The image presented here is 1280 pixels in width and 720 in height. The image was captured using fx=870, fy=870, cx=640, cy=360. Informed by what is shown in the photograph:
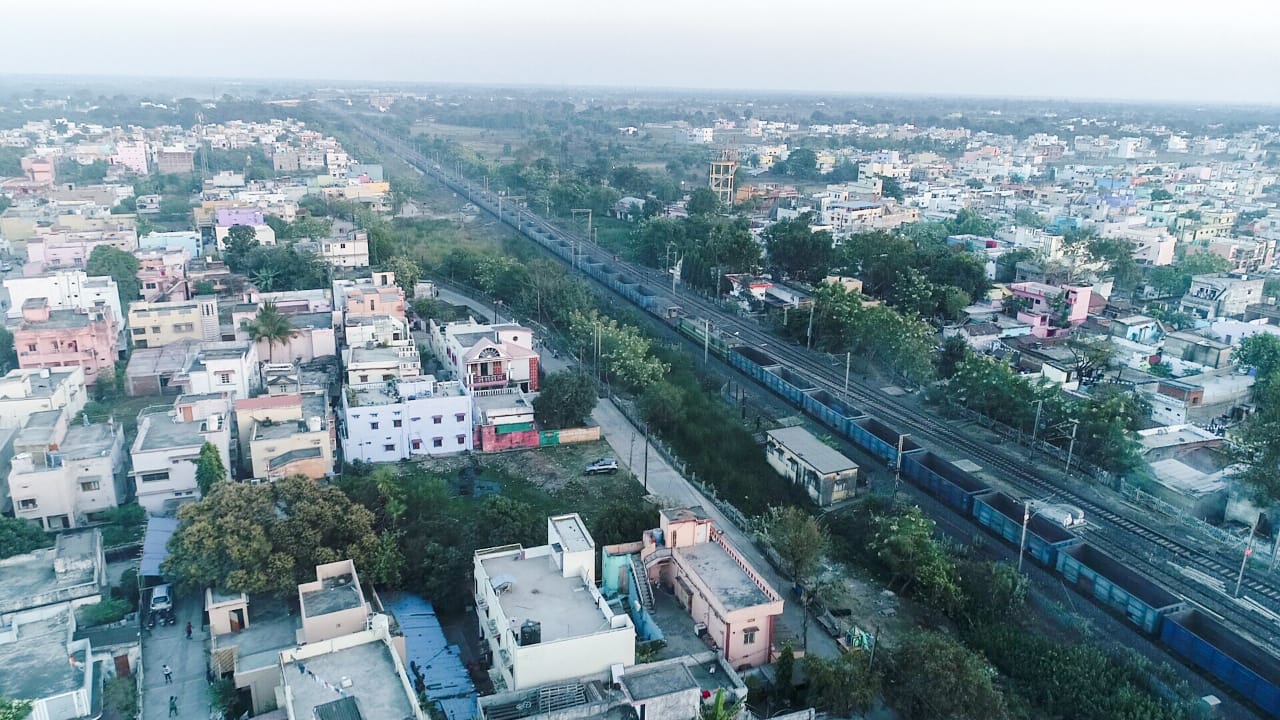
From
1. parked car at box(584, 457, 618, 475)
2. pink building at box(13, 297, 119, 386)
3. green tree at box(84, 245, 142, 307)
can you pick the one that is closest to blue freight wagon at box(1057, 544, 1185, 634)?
parked car at box(584, 457, 618, 475)

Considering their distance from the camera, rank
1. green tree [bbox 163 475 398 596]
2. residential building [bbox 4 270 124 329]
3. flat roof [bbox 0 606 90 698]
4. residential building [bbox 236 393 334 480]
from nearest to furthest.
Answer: flat roof [bbox 0 606 90 698], green tree [bbox 163 475 398 596], residential building [bbox 236 393 334 480], residential building [bbox 4 270 124 329]

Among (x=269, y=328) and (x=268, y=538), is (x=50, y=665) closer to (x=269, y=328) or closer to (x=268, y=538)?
(x=268, y=538)

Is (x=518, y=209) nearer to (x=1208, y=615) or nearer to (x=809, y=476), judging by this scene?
(x=809, y=476)

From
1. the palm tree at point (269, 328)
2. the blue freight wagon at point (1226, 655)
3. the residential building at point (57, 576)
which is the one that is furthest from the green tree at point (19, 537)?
the blue freight wagon at point (1226, 655)

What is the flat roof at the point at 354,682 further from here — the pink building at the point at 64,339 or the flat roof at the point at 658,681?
the pink building at the point at 64,339

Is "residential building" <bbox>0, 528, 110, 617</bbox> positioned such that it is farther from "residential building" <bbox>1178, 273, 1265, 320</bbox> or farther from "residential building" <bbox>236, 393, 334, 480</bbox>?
"residential building" <bbox>1178, 273, 1265, 320</bbox>

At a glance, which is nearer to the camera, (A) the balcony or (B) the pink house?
(B) the pink house

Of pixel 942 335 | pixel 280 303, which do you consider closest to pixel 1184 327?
pixel 942 335
